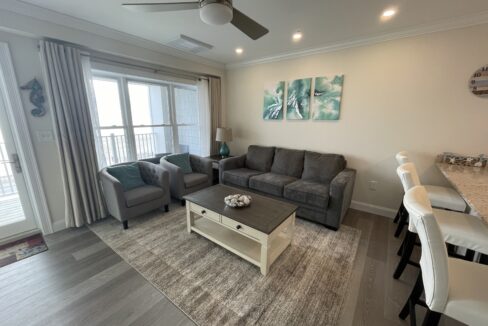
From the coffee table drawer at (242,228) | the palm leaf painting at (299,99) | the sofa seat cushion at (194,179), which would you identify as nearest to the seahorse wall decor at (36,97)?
the sofa seat cushion at (194,179)

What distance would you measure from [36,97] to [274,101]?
3428mm

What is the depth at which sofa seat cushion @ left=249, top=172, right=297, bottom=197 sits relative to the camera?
10.1 ft

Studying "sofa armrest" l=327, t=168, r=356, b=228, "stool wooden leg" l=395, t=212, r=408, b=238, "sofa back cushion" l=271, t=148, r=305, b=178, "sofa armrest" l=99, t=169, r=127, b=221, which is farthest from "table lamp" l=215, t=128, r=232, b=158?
"stool wooden leg" l=395, t=212, r=408, b=238

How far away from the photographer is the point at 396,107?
2764mm

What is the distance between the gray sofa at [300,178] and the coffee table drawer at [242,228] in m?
1.20

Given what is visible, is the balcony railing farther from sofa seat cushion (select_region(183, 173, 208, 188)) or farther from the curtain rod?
the curtain rod

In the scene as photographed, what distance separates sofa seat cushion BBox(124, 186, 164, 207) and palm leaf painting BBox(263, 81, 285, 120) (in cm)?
246

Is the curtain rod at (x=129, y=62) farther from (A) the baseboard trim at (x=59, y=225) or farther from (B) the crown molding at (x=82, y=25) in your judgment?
(A) the baseboard trim at (x=59, y=225)

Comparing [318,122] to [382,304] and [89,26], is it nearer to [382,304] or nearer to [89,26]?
[382,304]

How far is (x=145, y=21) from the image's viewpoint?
96.1 inches

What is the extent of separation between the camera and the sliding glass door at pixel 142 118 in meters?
3.00

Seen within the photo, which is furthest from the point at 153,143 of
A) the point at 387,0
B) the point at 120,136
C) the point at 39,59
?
the point at 387,0

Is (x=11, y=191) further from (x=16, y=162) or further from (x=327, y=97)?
(x=327, y=97)

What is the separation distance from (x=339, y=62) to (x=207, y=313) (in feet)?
11.9
